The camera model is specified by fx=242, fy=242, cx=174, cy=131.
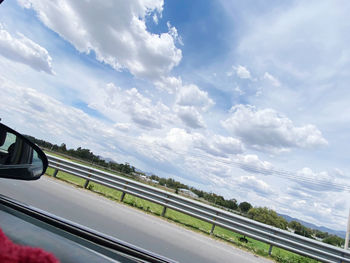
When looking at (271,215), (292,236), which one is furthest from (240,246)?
(271,215)

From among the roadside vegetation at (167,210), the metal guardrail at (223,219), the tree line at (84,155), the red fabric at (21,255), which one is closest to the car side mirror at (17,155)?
the roadside vegetation at (167,210)

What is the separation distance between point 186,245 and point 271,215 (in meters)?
70.1

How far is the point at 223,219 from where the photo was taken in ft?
26.4

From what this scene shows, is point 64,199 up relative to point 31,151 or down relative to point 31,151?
down

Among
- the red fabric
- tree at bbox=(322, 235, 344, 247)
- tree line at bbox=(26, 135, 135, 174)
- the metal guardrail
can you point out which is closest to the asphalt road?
the metal guardrail

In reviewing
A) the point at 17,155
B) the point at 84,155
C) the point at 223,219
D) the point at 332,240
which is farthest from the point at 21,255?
the point at 84,155

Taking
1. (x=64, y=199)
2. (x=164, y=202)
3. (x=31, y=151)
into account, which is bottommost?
(x=64, y=199)

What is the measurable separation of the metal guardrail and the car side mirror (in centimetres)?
697

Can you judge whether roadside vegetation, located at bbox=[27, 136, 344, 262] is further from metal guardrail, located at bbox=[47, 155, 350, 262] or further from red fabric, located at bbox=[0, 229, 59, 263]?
red fabric, located at bbox=[0, 229, 59, 263]

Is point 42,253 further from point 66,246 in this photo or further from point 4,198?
point 4,198

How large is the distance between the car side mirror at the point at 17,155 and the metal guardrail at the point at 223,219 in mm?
6971

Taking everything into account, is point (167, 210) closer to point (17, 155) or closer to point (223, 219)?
point (223, 219)

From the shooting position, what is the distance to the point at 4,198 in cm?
174

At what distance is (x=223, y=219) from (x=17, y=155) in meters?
7.30
